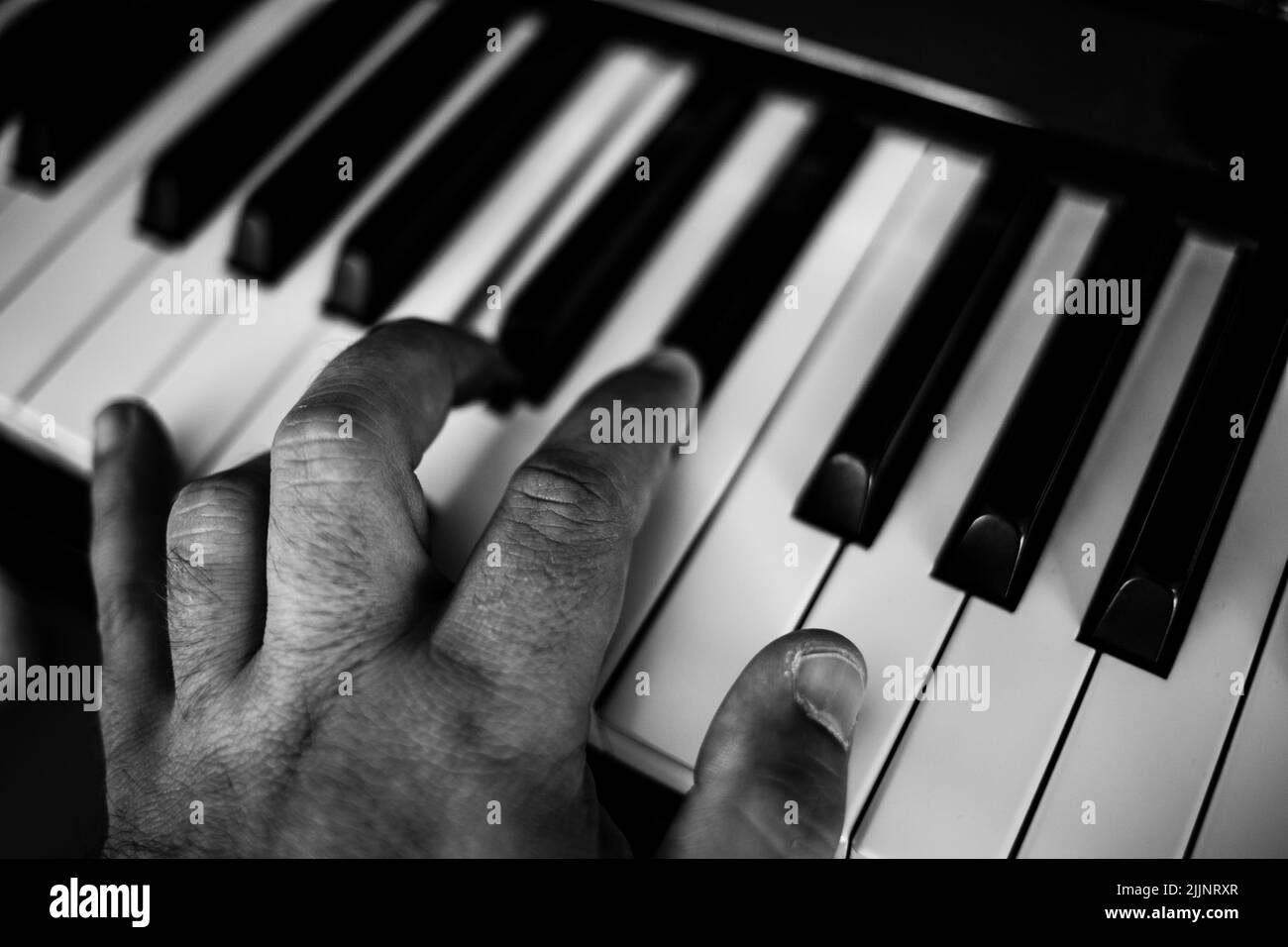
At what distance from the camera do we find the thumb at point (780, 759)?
853 millimetres

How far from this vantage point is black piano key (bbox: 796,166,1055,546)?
1040 mm

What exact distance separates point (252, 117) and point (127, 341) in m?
0.33

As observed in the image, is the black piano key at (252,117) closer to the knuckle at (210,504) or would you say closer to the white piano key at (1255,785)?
the knuckle at (210,504)

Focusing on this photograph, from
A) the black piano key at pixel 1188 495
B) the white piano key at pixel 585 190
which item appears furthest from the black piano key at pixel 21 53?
the black piano key at pixel 1188 495

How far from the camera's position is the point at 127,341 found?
1.22m

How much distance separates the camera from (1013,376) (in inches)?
43.5

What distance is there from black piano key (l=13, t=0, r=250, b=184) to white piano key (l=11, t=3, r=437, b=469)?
0.14 metres

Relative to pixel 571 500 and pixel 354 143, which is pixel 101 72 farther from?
pixel 571 500

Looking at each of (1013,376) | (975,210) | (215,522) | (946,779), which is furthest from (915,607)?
(215,522)

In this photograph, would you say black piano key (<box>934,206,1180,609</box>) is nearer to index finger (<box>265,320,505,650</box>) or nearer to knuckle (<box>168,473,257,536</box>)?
index finger (<box>265,320,505,650</box>)

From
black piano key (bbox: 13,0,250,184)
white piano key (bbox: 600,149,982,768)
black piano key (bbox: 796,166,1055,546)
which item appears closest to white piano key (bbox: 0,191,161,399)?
black piano key (bbox: 13,0,250,184)

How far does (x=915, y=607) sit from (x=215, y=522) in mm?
688

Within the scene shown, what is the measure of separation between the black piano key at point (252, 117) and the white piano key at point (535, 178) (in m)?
0.29

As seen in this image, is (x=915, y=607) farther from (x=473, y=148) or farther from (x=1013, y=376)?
(x=473, y=148)
